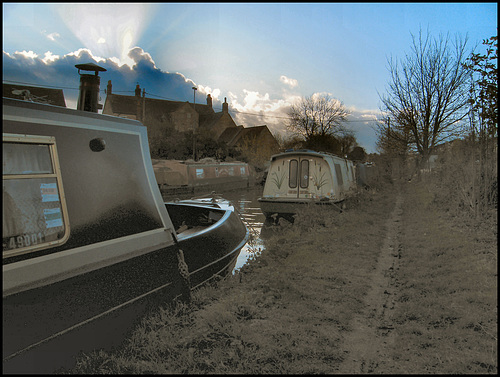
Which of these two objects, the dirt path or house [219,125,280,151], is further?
house [219,125,280,151]

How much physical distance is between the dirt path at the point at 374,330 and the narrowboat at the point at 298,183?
23.2 ft

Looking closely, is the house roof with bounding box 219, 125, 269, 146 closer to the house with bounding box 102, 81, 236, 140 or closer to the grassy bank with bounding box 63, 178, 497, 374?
the house with bounding box 102, 81, 236, 140

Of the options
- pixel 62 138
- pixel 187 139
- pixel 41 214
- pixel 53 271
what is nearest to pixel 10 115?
pixel 62 138

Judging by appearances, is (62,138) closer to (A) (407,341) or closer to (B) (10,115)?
(B) (10,115)

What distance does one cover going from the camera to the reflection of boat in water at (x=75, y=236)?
9.16ft

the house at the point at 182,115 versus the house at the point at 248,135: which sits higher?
the house at the point at 182,115

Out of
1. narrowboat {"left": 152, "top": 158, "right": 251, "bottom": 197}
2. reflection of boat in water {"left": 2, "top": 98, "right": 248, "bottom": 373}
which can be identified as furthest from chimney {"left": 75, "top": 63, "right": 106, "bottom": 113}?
narrowboat {"left": 152, "top": 158, "right": 251, "bottom": 197}

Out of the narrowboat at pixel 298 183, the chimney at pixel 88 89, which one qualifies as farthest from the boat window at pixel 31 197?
the narrowboat at pixel 298 183

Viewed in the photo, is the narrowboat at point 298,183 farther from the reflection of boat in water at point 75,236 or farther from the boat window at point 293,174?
the reflection of boat in water at point 75,236

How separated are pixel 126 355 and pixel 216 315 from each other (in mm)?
1002

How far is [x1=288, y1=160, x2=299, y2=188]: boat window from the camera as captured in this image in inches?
552

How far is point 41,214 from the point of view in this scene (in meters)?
3.01

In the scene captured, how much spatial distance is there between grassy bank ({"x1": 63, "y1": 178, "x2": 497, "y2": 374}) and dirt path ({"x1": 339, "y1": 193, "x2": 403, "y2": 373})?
0.06 meters

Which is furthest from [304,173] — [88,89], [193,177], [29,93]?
[193,177]
